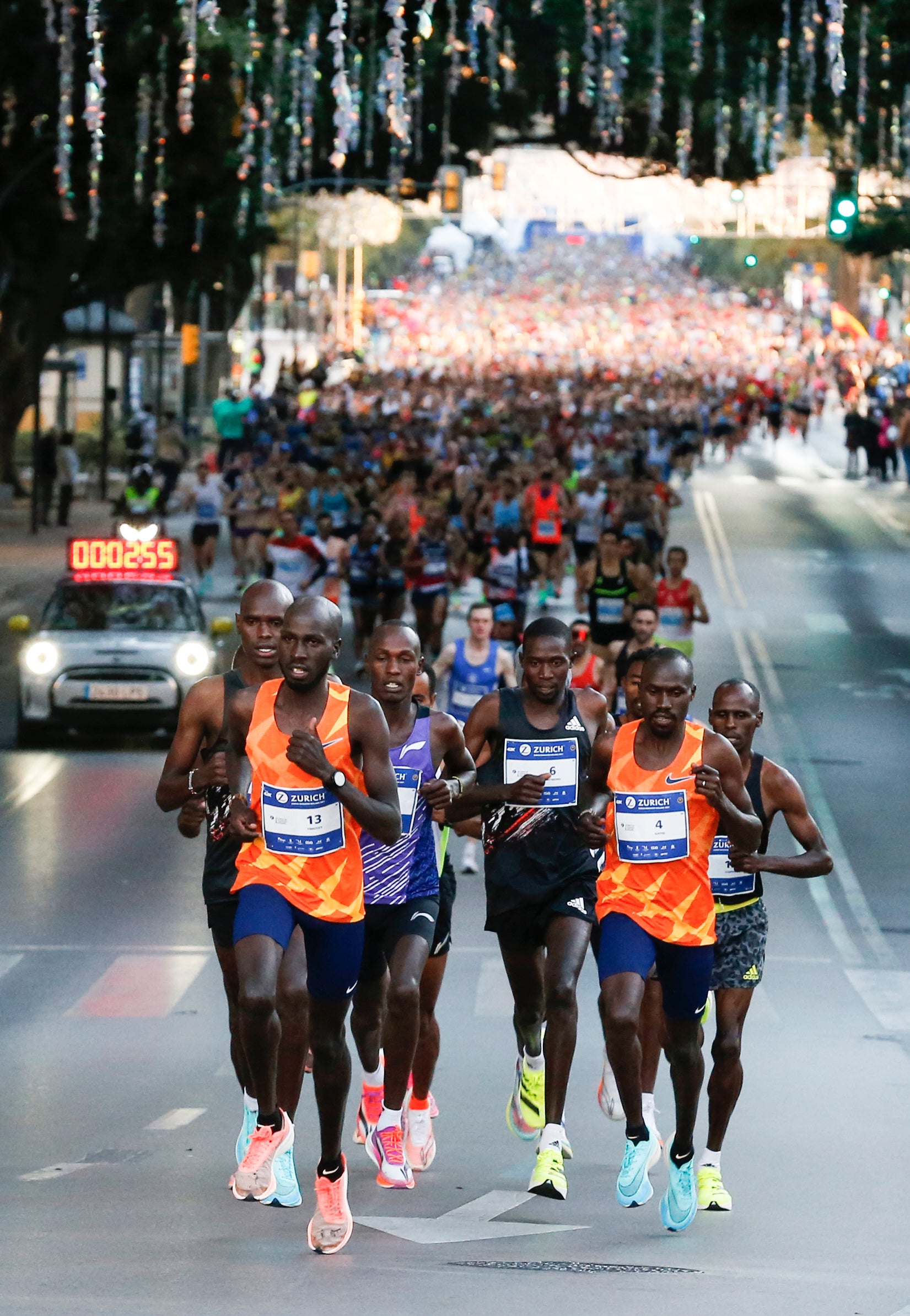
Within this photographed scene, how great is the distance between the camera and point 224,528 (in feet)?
151

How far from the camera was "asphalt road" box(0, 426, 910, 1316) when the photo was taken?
7.16 m

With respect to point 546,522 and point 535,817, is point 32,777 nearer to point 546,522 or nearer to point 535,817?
point 535,817

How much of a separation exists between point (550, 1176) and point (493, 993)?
4564 mm

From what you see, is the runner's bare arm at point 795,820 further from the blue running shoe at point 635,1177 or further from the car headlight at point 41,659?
the car headlight at point 41,659

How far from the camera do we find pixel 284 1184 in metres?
7.88

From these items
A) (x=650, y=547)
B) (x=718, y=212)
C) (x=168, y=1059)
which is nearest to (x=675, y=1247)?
(x=168, y=1059)

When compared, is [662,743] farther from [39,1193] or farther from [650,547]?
[650,547]

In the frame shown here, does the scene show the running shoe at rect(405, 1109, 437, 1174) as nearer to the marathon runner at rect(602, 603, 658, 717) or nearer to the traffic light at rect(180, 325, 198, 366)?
the marathon runner at rect(602, 603, 658, 717)

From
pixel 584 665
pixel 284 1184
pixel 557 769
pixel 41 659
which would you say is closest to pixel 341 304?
pixel 41 659

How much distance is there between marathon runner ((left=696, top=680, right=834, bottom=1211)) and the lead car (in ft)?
38.2

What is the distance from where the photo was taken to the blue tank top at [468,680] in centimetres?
1473

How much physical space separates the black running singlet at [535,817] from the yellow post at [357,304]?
11406cm

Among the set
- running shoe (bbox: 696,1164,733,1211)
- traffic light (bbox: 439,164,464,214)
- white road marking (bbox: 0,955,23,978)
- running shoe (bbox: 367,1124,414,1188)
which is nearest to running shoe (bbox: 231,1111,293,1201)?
running shoe (bbox: 367,1124,414,1188)

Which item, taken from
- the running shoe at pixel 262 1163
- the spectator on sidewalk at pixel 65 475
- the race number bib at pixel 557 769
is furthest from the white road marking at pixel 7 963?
the spectator on sidewalk at pixel 65 475
